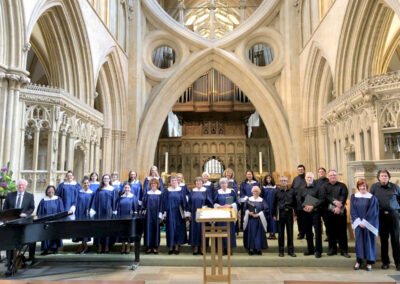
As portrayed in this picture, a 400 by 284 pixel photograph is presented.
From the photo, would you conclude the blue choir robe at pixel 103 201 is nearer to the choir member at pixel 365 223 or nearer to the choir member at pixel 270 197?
the choir member at pixel 270 197

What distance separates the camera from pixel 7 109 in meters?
6.40

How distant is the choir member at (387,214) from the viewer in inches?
181

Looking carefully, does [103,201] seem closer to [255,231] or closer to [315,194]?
[255,231]

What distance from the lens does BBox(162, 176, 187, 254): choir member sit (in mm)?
5457

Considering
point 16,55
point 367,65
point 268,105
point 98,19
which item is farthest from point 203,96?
point 16,55

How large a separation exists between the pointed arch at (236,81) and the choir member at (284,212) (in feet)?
24.1

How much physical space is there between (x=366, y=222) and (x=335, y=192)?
0.75m

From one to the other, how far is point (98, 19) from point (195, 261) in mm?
8148

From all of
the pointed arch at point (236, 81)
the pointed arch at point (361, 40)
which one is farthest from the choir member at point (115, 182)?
the pointed arch at point (361, 40)

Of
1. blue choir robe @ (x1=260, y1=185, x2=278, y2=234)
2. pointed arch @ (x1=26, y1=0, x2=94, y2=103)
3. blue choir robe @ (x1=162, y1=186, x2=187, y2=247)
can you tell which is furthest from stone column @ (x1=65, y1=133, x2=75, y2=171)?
blue choir robe @ (x1=260, y1=185, x2=278, y2=234)

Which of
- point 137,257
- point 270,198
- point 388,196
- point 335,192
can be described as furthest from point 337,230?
point 137,257

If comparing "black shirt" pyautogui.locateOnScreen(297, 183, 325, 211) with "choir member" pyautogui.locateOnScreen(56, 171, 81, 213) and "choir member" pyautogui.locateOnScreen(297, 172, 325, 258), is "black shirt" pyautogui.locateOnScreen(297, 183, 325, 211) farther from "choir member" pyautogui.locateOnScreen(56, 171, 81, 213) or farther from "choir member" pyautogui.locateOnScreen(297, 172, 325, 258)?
"choir member" pyautogui.locateOnScreen(56, 171, 81, 213)

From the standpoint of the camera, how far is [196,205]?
5.57 m

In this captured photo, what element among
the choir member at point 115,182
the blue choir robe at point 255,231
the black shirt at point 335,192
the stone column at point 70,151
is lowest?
the blue choir robe at point 255,231
